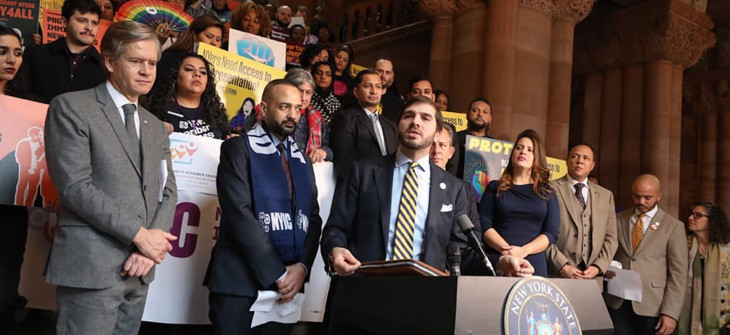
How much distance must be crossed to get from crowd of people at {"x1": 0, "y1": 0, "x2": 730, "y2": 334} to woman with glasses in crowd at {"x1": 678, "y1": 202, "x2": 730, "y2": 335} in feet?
4.22

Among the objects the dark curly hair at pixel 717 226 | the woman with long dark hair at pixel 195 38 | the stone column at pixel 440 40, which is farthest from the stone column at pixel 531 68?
the woman with long dark hair at pixel 195 38

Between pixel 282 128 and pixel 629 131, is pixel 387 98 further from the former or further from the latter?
pixel 629 131

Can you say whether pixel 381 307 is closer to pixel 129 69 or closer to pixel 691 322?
pixel 129 69

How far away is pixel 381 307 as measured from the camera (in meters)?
2.43

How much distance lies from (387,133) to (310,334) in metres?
1.53

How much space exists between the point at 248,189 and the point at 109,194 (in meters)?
0.76

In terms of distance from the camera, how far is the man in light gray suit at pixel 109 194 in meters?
2.66

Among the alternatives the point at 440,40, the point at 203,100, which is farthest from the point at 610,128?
the point at 203,100

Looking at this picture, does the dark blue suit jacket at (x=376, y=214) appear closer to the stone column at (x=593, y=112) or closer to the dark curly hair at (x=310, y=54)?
the dark curly hair at (x=310, y=54)

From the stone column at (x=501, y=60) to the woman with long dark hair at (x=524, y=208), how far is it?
3931mm

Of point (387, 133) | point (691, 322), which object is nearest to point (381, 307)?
point (387, 133)

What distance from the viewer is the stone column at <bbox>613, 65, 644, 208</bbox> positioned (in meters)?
11.5

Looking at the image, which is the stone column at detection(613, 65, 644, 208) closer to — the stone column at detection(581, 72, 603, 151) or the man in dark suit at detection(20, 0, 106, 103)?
the stone column at detection(581, 72, 603, 151)

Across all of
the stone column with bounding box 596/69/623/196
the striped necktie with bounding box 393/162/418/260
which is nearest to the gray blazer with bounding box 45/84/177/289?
the striped necktie with bounding box 393/162/418/260
